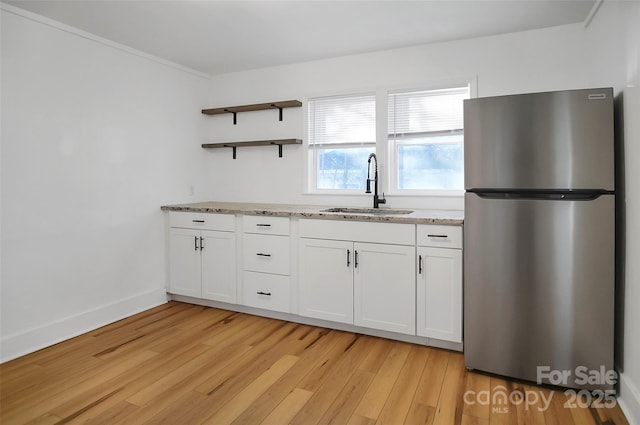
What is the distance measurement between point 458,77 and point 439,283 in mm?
1711

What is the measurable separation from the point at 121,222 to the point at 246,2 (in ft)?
6.82

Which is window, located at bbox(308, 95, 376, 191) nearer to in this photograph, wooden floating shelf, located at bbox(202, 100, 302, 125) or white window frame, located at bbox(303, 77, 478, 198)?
white window frame, located at bbox(303, 77, 478, 198)

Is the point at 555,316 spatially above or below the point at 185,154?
below

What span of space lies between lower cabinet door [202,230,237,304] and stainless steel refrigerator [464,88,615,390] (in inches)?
79.1

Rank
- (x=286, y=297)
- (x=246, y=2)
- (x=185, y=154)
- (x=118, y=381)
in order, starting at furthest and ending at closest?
(x=185, y=154), (x=286, y=297), (x=246, y=2), (x=118, y=381)

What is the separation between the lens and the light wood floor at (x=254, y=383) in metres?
1.92

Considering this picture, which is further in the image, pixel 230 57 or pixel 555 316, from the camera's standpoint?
pixel 230 57

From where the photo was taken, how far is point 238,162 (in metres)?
4.13

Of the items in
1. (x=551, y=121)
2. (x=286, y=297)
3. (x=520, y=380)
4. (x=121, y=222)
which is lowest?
(x=520, y=380)

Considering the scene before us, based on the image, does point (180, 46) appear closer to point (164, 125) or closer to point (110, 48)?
point (110, 48)

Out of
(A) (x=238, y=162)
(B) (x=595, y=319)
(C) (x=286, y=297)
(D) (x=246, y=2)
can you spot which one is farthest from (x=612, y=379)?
(A) (x=238, y=162)

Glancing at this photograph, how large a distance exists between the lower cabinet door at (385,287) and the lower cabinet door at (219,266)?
3.88 feet

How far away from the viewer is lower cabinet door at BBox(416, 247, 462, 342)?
8.36ft

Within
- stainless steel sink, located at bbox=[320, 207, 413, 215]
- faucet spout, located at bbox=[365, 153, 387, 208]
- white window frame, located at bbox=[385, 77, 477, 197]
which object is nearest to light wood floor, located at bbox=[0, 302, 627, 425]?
stainless steel sink, located at bbox=[320, 207, 413, 215]
